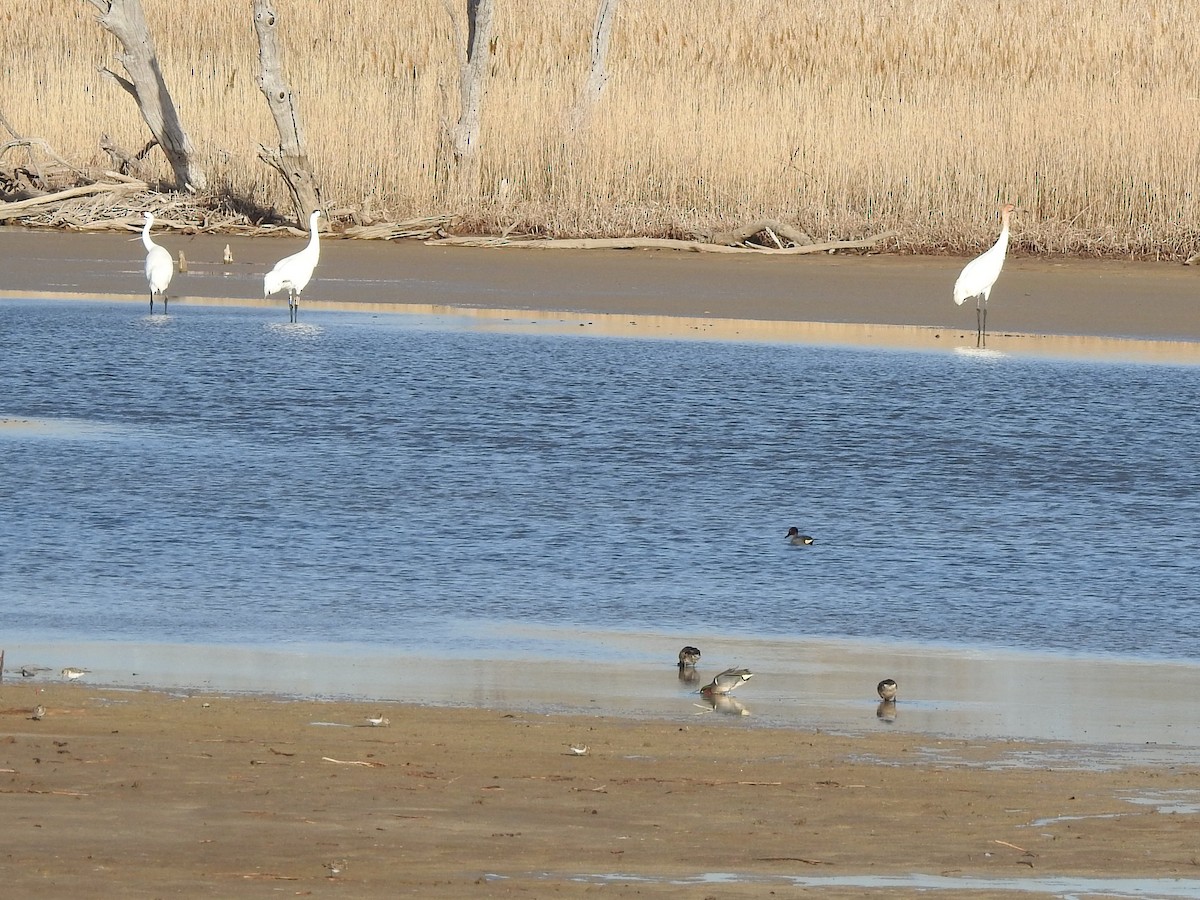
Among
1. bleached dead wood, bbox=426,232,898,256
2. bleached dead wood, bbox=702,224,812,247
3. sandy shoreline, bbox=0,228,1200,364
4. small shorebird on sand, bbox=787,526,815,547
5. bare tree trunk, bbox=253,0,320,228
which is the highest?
bare tree trunk, bbox=253,0,320,228

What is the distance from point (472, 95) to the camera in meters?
21.2

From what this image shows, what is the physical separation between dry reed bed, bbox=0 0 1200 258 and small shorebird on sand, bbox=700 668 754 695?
45.2 ft

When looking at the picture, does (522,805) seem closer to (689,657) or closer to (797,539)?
(689,657)

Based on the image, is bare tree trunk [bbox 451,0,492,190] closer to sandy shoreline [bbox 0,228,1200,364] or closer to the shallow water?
sandy shoreline [bbox 0,228,1200,364]

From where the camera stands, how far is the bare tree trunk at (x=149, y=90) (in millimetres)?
21641

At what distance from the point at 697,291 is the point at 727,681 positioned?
11.8m

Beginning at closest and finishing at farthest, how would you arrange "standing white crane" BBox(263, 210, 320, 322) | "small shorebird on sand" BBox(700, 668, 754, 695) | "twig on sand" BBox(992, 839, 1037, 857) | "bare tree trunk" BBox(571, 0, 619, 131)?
"twig on sand" BBox(992, 839, 1037, 857) < "small shorebird on sand" BBox(700, 668, 754, 695) < "standing white crane" BBox(263, 210, 320, 322) < "bare tree trunk" BBox(571, 0, 619, 131)

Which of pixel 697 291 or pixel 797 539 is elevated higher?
pixel 697 291

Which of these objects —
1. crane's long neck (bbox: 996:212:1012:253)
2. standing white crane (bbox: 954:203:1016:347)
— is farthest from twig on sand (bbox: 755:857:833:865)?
crane's long neck (bbox: 996:212:1012:253)

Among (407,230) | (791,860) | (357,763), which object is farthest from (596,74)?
(791,860)

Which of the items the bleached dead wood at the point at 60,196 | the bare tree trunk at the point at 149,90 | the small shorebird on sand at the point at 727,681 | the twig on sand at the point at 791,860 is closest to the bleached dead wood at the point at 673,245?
the bare tree trunk at the point at 149,90

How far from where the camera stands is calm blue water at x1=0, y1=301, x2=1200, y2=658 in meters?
6.83

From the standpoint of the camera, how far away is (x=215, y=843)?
3.94 m

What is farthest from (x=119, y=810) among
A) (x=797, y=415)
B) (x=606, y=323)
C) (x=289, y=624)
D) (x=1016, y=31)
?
(x=1016, y=31)
